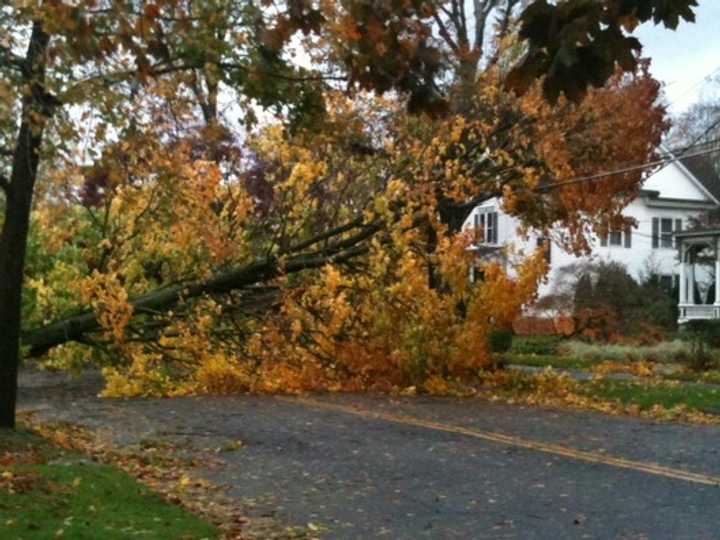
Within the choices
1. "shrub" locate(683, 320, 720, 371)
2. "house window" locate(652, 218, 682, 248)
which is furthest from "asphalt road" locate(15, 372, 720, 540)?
"house window" locate(652, 218, 682, 248)

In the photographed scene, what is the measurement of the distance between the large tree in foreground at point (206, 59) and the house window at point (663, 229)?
38506 millimetres

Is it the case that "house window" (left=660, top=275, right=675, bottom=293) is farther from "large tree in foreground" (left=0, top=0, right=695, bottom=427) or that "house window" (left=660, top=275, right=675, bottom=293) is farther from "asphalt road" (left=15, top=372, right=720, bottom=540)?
"large tree in foreground" (left=0, top=0, right=695, bottom=427)

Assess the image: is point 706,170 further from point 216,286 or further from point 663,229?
point 216,286

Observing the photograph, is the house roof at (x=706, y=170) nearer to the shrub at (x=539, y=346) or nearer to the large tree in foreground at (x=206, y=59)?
the shrub at (x=539, y=346)

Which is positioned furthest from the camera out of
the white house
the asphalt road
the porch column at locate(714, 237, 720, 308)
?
the white house

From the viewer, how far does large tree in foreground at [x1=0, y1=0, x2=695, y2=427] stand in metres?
4.48

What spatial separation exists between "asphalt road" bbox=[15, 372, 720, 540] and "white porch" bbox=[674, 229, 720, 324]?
71.3 ft

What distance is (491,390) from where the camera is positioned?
18875mm

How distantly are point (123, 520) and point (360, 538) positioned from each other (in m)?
1.67

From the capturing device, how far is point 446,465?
10.5 m

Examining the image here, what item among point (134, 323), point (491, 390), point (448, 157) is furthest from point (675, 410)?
point (134, 323)

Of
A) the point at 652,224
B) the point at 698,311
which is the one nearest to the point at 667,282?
the point at 652,224

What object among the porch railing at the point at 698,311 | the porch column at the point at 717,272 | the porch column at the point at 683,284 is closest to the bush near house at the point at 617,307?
the porch column at the point at 683,284

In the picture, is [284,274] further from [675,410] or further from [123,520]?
[123,520]
